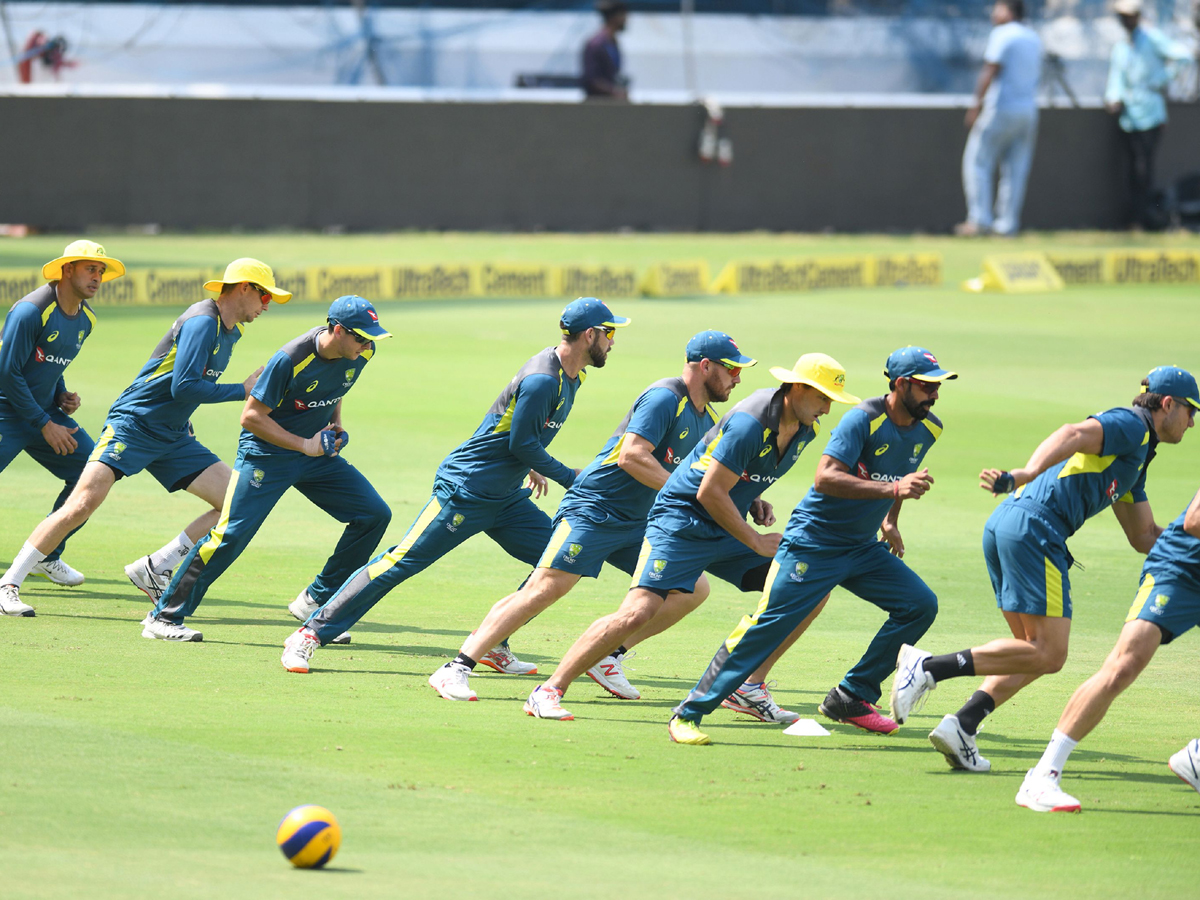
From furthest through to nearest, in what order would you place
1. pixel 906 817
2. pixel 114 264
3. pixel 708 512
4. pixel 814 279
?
pixel 814 279 → pixel 114 264 → pixel 708 512 → pixel 906 817

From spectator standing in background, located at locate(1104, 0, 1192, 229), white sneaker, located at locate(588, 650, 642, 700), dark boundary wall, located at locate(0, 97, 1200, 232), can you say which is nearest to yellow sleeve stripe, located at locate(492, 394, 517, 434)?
white sneaker, located at locate(588, 650, 642, 700)

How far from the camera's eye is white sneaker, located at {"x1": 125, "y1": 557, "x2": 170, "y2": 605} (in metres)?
10.6

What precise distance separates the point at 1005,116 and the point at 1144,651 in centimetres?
2385

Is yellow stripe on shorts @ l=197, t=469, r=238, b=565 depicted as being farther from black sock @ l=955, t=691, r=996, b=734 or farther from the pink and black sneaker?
black sock @ l=955, t=691, r=996, b=734

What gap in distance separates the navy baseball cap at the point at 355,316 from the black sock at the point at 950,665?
139 inches

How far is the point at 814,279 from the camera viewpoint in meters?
28.8

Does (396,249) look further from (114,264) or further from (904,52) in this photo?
(114,264)

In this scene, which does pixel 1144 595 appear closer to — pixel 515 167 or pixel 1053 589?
pixel 1053 589

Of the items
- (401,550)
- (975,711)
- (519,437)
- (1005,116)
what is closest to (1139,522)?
(975,711)

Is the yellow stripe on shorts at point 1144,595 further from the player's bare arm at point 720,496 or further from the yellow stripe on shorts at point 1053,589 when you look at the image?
the player's bare arm at point 720,496

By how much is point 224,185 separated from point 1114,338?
597 inches

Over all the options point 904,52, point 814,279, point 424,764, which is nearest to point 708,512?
point 424,764

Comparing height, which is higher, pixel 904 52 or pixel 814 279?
pixel 904 52

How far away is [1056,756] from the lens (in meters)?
7.12
